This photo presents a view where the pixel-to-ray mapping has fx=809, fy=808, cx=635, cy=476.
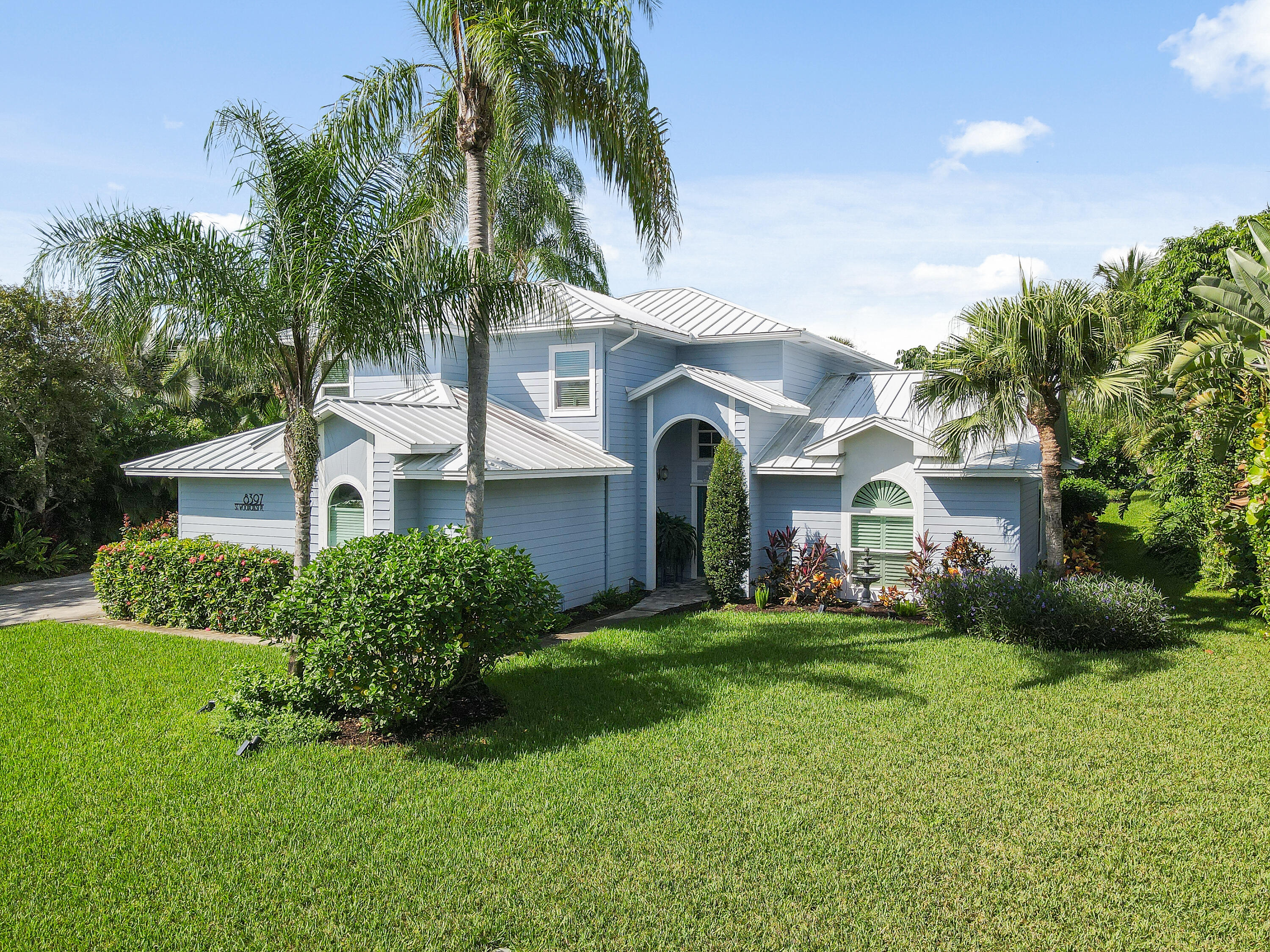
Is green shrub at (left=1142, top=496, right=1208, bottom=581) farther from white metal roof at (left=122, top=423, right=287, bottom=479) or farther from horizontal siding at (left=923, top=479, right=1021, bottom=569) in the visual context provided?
white metal roof at (left=122, top=423, right=287, bottom=479)

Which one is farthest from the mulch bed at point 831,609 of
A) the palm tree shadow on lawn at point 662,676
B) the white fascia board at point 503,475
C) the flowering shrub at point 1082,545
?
the white fascia board at point 503,475

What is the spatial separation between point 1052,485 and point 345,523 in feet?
37.9

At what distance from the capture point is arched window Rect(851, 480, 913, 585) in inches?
595

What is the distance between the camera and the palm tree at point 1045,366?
12.1 m

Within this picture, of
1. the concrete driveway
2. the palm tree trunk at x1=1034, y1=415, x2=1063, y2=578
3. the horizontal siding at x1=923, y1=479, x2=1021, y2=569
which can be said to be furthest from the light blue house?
the concrete driveway

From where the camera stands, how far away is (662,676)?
34.1 feet

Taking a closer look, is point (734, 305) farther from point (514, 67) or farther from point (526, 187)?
point (514, 67)

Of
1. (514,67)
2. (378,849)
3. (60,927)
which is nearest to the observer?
(60,927)

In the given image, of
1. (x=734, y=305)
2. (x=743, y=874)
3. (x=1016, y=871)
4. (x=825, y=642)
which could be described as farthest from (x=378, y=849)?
(x=734, y=305)

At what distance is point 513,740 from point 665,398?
9.66m

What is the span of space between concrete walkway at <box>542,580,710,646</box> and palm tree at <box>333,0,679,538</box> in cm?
368

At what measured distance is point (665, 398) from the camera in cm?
1659

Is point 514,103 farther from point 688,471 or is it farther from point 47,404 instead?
point 47,404

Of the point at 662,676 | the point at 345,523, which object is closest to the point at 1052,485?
the point at 662,676
